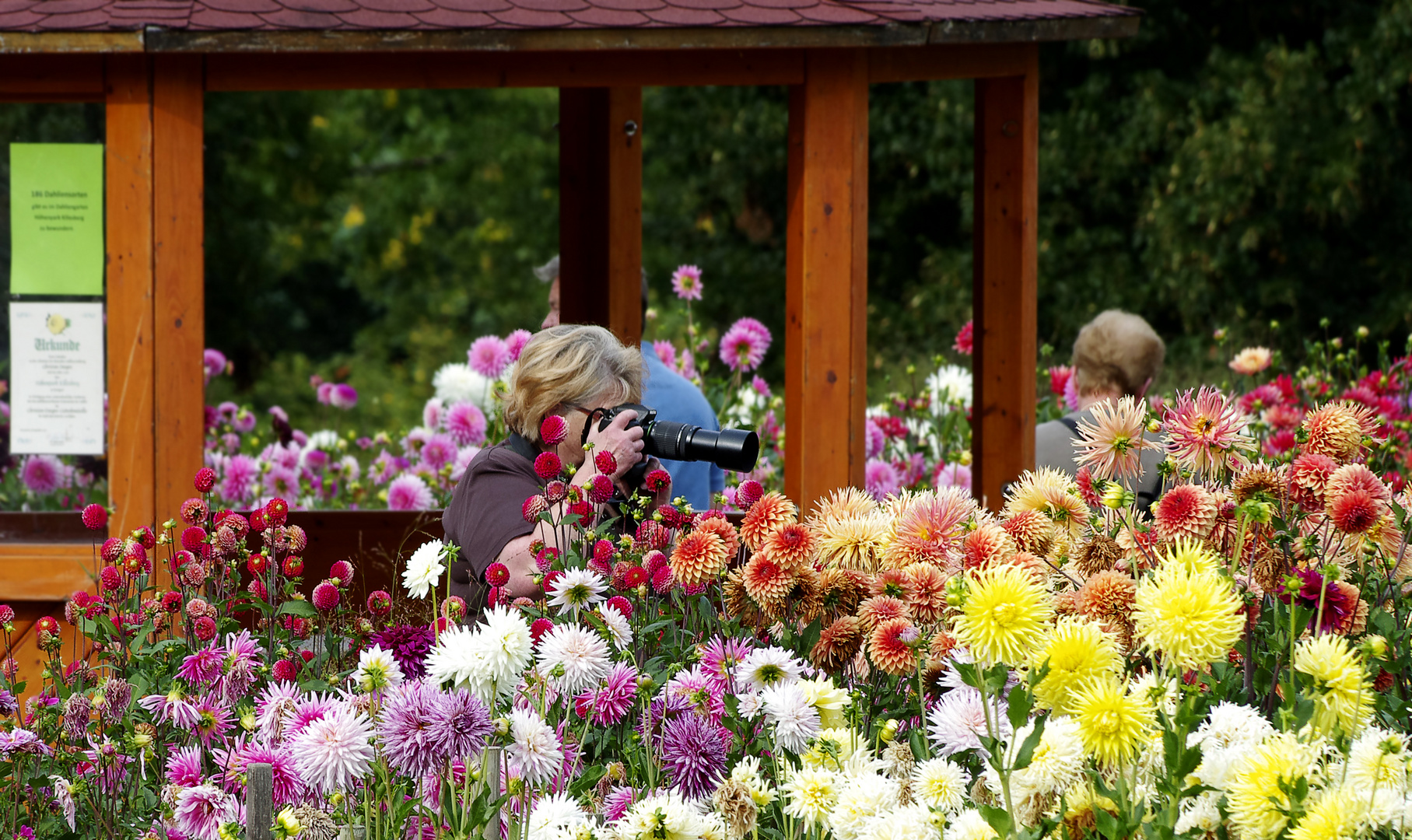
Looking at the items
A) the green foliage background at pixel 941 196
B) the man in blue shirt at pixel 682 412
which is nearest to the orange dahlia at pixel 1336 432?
the man in blue shirt at pixel 682 412

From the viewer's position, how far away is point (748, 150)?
43.4 ft

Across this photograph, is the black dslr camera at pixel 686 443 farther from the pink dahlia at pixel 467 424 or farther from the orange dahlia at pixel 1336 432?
the pink dahlia at pixel 467 424

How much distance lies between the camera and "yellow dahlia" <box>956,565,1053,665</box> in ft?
4.43

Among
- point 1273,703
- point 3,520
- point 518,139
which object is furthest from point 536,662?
point 518,139

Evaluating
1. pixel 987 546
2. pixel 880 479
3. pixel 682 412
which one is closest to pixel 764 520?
pixel 987 546

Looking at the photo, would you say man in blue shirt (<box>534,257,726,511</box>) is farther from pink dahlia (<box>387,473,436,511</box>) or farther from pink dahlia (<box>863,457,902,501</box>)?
pink dahlia (<box>387,473,436,511</box>)

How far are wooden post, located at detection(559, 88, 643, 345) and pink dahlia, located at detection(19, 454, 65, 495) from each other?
1679mm

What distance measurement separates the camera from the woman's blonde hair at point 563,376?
292 cm

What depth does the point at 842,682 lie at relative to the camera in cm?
196

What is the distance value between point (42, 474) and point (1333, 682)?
13.7 ft

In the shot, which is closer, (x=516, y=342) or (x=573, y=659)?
(x=573, y=659)

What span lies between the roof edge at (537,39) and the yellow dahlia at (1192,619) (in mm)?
2198

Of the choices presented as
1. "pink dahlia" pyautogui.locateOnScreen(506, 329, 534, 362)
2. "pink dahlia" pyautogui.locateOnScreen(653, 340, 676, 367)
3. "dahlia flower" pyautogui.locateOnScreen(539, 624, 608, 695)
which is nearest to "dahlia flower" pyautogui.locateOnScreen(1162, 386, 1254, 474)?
"dahlia flower" pyautogui.locateOnScreen(539, 624, 608, 695)

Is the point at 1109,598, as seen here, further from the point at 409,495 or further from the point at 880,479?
the point at 409,495
